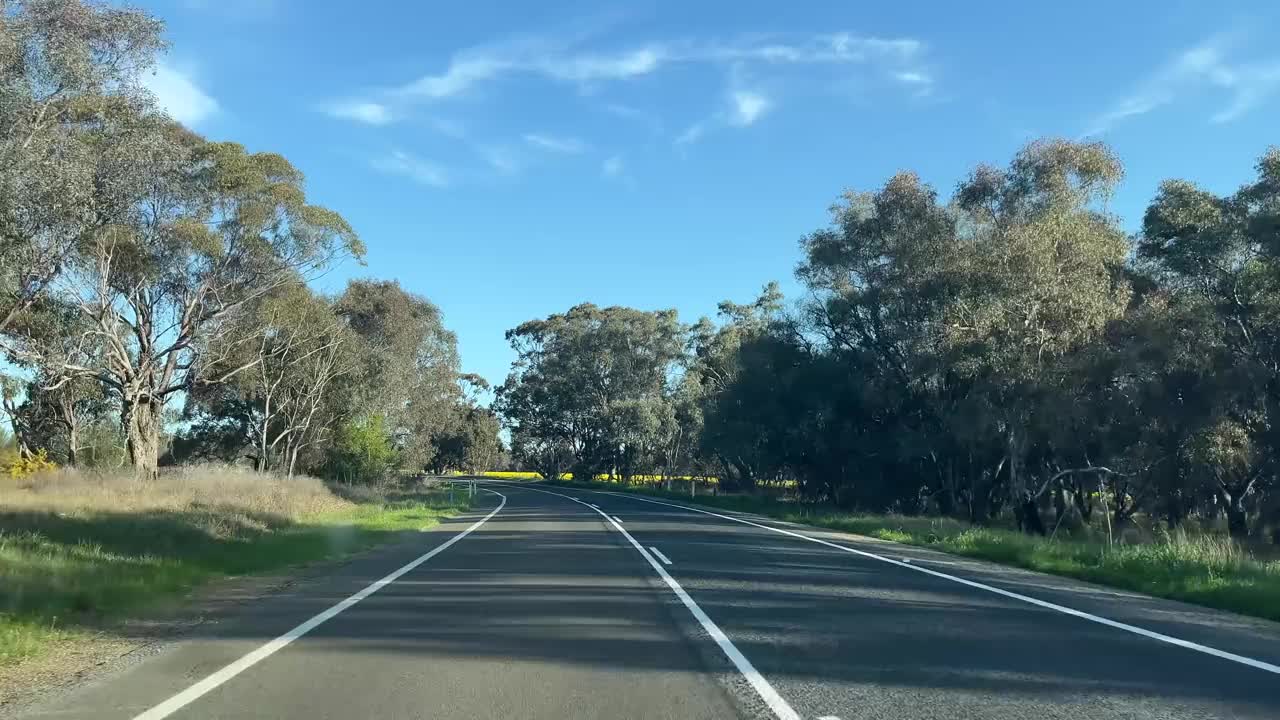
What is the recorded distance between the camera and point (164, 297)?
3684 cm

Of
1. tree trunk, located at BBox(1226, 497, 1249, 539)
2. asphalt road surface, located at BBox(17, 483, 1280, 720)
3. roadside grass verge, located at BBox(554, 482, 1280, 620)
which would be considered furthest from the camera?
tree trunk, located at BBox(1226, 497, 1249, 539)

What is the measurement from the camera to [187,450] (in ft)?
207

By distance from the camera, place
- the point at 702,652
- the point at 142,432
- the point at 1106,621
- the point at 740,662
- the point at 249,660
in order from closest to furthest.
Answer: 1. the point at 740,662
2. the point at 249,660
3. the point at 702,652
4. the point at 1106,621
5. the point at 142,432

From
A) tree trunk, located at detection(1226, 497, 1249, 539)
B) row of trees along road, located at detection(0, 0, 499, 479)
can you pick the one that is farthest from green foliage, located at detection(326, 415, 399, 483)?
tree trunk, located at detection(1226, 497, 1249, 539)

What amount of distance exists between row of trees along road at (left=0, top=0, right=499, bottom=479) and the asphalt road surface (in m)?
9.64

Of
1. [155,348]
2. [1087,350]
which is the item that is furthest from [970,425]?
[155,348]

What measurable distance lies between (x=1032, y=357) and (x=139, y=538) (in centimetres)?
2658

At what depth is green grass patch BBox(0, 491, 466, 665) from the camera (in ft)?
33.8

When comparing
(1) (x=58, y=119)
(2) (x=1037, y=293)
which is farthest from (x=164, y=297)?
(2) (x=1037, y=293)

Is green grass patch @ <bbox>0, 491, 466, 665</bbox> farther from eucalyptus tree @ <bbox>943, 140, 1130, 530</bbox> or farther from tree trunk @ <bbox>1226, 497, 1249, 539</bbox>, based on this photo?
tree trunk @ <bbox>1226, 497, 1249, 539</bbox>

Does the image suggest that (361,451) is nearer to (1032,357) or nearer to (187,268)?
(187,268)

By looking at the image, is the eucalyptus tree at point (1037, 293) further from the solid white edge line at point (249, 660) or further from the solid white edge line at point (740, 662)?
the solid white edge line at point (249, 660)

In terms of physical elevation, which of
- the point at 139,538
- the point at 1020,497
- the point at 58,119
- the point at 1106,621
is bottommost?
the point at 139,538

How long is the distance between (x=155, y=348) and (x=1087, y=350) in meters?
34.7
